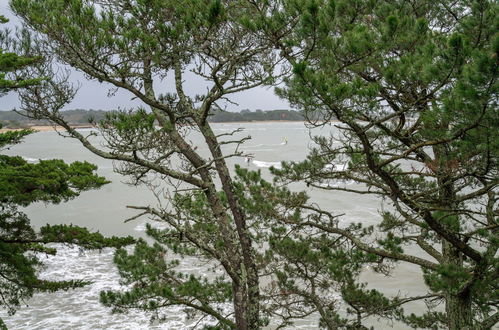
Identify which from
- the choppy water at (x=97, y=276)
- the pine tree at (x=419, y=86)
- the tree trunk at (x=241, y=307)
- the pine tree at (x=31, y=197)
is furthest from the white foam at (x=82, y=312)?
the pine tree at (x=419, y=86)

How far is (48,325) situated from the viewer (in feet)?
31.2

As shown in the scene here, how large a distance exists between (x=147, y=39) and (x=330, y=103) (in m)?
1.80

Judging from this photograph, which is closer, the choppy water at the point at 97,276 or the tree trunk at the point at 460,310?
the tree trunk at the point at 460,310

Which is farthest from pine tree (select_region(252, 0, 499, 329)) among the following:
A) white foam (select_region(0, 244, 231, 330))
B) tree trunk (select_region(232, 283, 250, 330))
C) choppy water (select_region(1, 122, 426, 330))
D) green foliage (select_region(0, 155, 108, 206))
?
white foam (select_region(0, 244, 231, 330))

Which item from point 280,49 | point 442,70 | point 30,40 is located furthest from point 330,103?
point 30,40

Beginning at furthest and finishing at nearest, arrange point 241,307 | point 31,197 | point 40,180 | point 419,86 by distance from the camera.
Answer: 1. point 31,197
2. point 40,180
3. point 241,307
4. point 419,86

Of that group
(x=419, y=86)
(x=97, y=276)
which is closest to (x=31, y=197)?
(x=419, y=86)

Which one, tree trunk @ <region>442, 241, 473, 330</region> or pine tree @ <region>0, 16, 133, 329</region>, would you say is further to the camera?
pine tree @ <region>0, 16, 133, 329</region>

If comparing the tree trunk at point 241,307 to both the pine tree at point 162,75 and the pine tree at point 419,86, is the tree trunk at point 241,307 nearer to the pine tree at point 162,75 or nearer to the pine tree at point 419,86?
the pine tree at point 162,75

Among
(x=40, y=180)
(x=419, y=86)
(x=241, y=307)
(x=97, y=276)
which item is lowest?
(x=97, y=276)

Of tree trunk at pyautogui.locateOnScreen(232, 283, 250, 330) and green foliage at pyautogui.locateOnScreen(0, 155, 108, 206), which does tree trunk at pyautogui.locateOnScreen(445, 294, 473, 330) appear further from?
green foliage at pyautogui.locateOnScreen(0, 155, 108, 206)

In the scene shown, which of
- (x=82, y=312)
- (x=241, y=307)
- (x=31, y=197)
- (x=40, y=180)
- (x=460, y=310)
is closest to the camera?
(x=460, y=310)

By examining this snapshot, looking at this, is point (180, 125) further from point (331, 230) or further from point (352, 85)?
point (352, 85)

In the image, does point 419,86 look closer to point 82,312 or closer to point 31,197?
point 31,197
